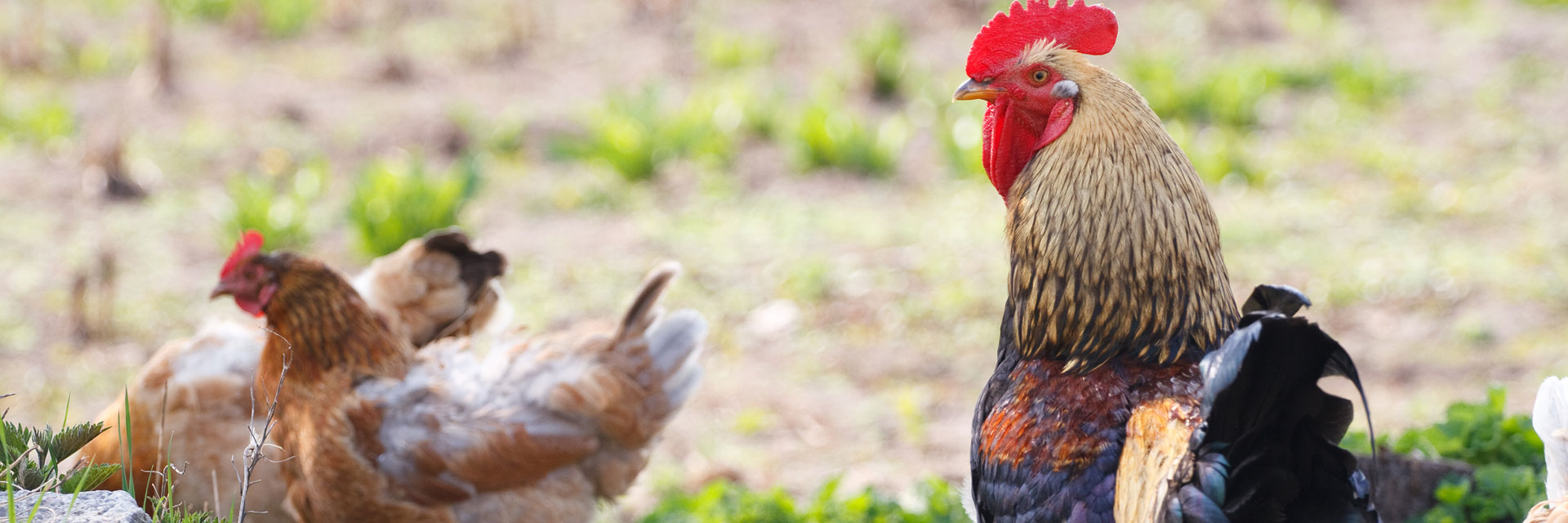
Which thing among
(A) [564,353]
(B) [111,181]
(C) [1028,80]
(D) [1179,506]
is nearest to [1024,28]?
(C) [1028,80]

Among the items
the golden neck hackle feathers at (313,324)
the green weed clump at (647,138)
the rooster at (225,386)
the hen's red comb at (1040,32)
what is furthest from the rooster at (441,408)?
the green weed clump at (647,138)

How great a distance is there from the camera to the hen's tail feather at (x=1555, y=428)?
7.85 ft

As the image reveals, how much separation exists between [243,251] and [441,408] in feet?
2.58

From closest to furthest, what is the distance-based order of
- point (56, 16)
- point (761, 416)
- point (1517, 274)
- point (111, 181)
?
point (761, 416) → point (1517, 274) → point (111, 181) → point (56, 16)

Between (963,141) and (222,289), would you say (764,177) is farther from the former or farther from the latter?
(222,289)

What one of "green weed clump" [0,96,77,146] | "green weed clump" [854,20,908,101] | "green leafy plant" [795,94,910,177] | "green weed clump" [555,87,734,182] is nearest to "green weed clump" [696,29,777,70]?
"green weed clump" [854,20,908,101]

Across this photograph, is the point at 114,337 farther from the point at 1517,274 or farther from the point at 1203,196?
the point at 1517,274

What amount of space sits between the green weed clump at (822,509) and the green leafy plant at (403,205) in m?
2.86

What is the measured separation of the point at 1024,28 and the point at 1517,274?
15.9 feet

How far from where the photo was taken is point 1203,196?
2496 millimetres

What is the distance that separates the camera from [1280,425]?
6.69 feet

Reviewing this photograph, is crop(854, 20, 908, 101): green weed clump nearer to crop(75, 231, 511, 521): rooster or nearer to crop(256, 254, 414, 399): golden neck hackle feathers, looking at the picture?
crop(75, 231, 511, 521): rooster

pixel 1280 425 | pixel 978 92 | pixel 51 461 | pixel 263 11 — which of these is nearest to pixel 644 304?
pixel 978 92

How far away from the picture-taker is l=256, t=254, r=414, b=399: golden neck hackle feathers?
375 cm
